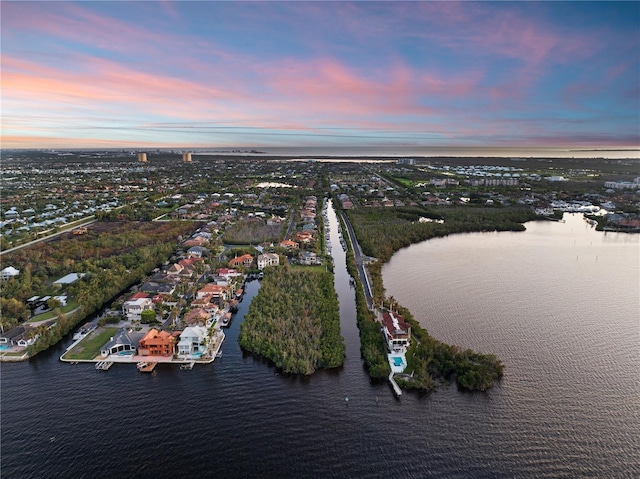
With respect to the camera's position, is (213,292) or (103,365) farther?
(213,292)

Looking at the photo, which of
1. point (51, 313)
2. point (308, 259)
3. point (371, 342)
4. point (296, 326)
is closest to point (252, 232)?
point (308, 259)

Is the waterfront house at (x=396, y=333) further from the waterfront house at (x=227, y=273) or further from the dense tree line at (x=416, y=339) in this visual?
the waterfront house at (x=227, y=273)

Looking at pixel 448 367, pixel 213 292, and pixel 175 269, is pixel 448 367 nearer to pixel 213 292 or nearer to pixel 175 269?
pixel 213 292

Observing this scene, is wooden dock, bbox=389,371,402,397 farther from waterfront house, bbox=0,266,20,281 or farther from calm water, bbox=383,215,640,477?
waterfront house, bbox=0,266,20,281

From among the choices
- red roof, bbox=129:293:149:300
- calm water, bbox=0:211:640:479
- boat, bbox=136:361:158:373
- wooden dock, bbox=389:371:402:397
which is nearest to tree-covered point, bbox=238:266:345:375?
calm water, bbox=0:211:640:479

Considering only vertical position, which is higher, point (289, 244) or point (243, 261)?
point (289, 244)

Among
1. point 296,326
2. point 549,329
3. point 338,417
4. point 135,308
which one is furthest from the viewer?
point 135,308

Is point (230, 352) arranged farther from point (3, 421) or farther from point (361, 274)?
point (361, 274)

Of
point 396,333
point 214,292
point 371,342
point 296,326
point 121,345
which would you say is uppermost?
point 396,333
